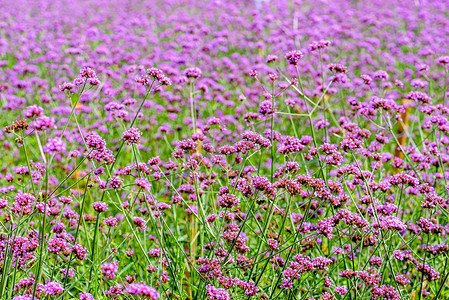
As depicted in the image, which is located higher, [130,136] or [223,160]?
[130,136]

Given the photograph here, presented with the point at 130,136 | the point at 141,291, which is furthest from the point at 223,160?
the point at 141,291

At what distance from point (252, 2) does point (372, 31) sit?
5.14m

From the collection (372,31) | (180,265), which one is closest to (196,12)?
(372,31)

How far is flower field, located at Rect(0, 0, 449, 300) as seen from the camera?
2328 mm

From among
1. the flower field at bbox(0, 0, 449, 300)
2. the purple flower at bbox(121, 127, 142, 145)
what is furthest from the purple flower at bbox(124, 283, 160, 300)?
the purple flower at bbox(121, 127, 142, 145)

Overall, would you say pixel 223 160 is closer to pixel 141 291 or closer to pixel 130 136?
pixel 130 136

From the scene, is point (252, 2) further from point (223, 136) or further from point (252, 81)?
point (223, 136)

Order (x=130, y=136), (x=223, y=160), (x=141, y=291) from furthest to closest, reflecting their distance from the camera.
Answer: (x=223, y=160)
(x=130, y=136)
(x=141, y=291)

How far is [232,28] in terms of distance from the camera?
35.2ft

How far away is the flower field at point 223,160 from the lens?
7.64 ft

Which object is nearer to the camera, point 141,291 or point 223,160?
point 141,291

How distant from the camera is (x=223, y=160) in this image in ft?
9.82

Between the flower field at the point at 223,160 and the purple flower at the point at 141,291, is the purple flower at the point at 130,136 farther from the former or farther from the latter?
the purple flower at the point at 141,291

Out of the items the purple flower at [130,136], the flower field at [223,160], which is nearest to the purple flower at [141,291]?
the flower field at [223,160]
